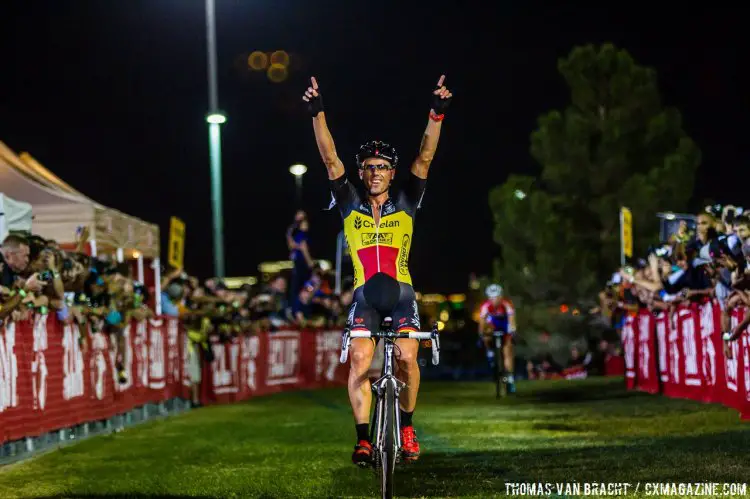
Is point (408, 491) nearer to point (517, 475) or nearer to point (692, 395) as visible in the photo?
point (517, 475)

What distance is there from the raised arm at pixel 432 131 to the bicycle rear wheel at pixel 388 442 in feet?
5.57

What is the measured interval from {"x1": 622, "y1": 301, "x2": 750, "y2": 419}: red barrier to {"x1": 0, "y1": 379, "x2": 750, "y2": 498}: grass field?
1.24 ft

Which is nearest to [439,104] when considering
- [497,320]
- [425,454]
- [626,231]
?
[425,454]

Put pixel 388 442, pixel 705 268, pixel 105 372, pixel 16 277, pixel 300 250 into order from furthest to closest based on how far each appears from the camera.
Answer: pixel 300 250
pixel 105 372
pixel 705 268
pixel 16 277
pixel 388 442

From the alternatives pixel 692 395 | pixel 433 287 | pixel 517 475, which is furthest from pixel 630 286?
pixel 433 287

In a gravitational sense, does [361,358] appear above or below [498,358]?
above

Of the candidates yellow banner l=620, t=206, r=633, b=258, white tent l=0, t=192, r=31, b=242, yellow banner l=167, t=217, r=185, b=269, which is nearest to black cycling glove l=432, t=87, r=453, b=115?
white tent l=0, t=192, r=31, b=242

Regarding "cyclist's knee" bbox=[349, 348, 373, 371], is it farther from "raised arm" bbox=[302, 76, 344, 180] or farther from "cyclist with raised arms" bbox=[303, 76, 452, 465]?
"raised arm" bbox=[302, 76, 344, 180]

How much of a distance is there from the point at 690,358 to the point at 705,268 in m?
3.77

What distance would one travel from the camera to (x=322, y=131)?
384 inches

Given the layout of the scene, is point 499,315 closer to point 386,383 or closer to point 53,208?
point 53,208

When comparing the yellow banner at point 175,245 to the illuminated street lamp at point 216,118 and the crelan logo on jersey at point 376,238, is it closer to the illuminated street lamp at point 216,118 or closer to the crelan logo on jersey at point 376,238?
the illuminated street lamp at point 216,118

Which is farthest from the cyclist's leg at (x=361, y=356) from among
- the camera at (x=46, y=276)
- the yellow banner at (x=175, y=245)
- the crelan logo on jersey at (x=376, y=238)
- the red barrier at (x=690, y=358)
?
the yellow banner at (x=175, y=245)

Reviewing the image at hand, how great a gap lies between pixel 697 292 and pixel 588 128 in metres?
34.4
